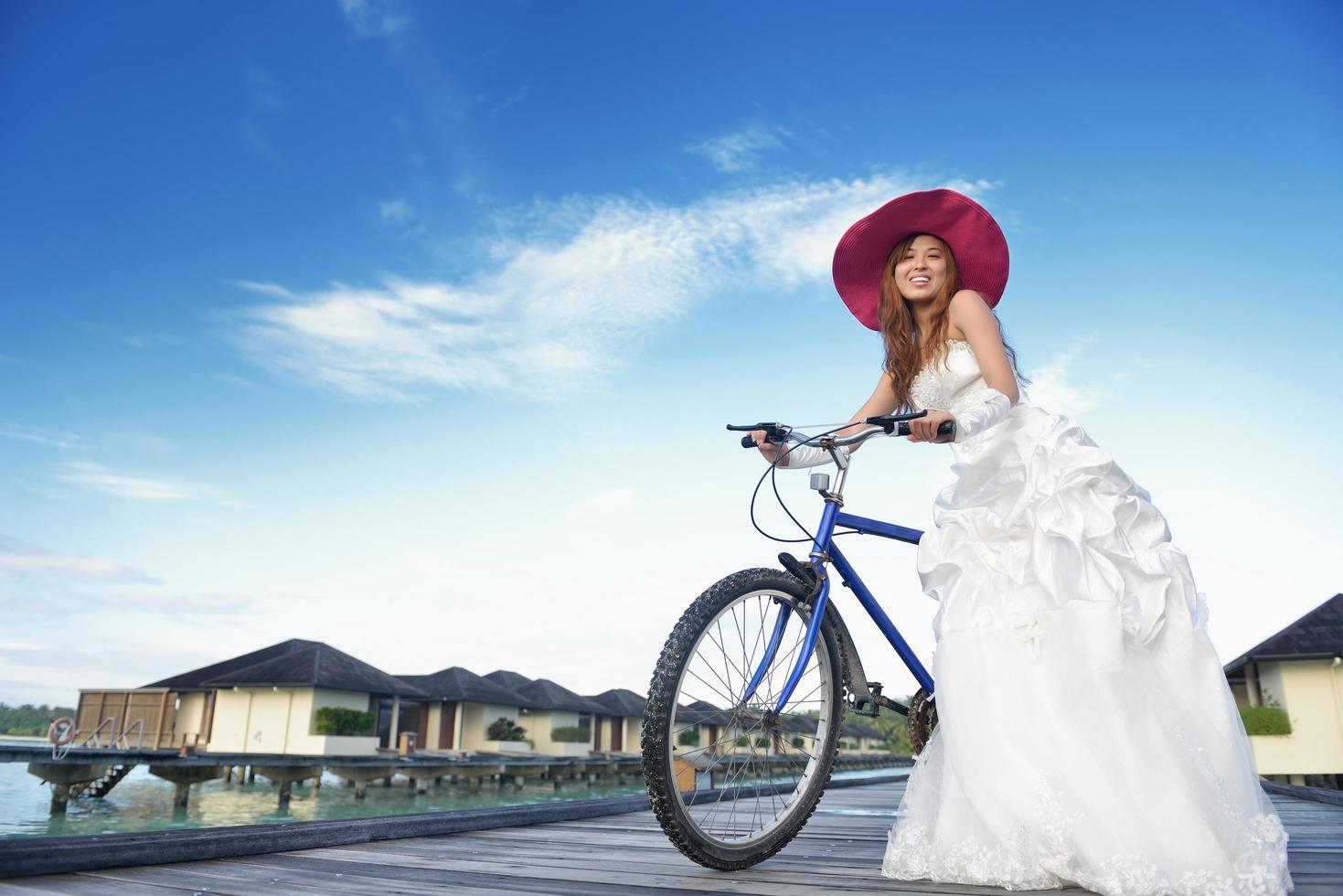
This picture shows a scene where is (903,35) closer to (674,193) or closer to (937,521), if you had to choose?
(674,193)

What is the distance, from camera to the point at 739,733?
2.00 metres

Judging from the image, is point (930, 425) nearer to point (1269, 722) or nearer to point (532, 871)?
point (532, 871)

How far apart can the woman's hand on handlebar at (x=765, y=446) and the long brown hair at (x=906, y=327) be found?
571 mm

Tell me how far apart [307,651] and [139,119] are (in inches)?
968

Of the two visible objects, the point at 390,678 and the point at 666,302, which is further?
the point at 390,678

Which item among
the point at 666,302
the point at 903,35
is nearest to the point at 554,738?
the point at 666,302

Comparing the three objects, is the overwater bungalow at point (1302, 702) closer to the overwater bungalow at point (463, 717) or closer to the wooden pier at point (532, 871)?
the wooden pier at point (532, 871)

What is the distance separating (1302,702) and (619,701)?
30829 millimetres

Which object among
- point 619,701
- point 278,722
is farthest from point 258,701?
point 619,701

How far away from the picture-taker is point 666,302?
917 inches

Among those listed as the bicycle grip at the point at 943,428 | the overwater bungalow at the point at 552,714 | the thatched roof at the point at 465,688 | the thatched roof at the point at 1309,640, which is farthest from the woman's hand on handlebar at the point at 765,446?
the overwater bungalow at the point at 552,714

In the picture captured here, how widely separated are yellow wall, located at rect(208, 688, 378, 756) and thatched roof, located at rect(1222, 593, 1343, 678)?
87.8 feet

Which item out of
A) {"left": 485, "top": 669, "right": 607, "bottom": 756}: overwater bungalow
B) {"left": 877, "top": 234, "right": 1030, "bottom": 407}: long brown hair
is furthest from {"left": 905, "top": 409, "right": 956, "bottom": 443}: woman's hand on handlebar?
{"left": 485, "top": 669, "right": 607, "bottom": 756}: overwater bungalow

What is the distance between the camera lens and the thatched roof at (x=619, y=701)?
130 ft
